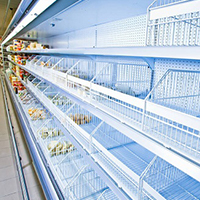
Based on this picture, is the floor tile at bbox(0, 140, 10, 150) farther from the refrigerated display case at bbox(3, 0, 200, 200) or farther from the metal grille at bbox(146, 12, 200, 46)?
the metal grille at bbox(146, 12, 200, 46)

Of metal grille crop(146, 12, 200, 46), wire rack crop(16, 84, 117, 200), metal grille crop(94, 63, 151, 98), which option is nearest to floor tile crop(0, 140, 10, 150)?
wire rack crop(16, 84, 117, 200)

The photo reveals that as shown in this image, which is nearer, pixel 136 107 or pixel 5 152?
pixel 136 107

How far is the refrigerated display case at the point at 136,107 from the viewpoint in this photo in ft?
2.23

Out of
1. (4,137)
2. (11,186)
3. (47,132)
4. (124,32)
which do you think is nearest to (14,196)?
(11,186)

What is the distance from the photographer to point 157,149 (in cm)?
→ 72

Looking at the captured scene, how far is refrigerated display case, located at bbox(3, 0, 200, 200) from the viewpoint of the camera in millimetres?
680

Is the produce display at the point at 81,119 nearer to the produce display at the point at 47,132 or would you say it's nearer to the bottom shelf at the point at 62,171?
the bottom shelf at the point at 62,171

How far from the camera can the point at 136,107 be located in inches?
54.4

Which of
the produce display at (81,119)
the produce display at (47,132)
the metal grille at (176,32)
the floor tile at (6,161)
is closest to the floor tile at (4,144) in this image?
the floor tile at (6,161)

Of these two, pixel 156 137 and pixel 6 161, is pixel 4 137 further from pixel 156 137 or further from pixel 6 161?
pixel 156 137

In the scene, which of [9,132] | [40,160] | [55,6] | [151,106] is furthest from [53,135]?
[151,106]

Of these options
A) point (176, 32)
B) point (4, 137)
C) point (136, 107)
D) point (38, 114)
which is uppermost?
point (176, 32)

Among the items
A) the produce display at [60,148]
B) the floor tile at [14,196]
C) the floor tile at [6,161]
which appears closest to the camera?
the floor tile at [14,196]

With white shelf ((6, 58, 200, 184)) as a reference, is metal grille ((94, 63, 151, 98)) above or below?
above
